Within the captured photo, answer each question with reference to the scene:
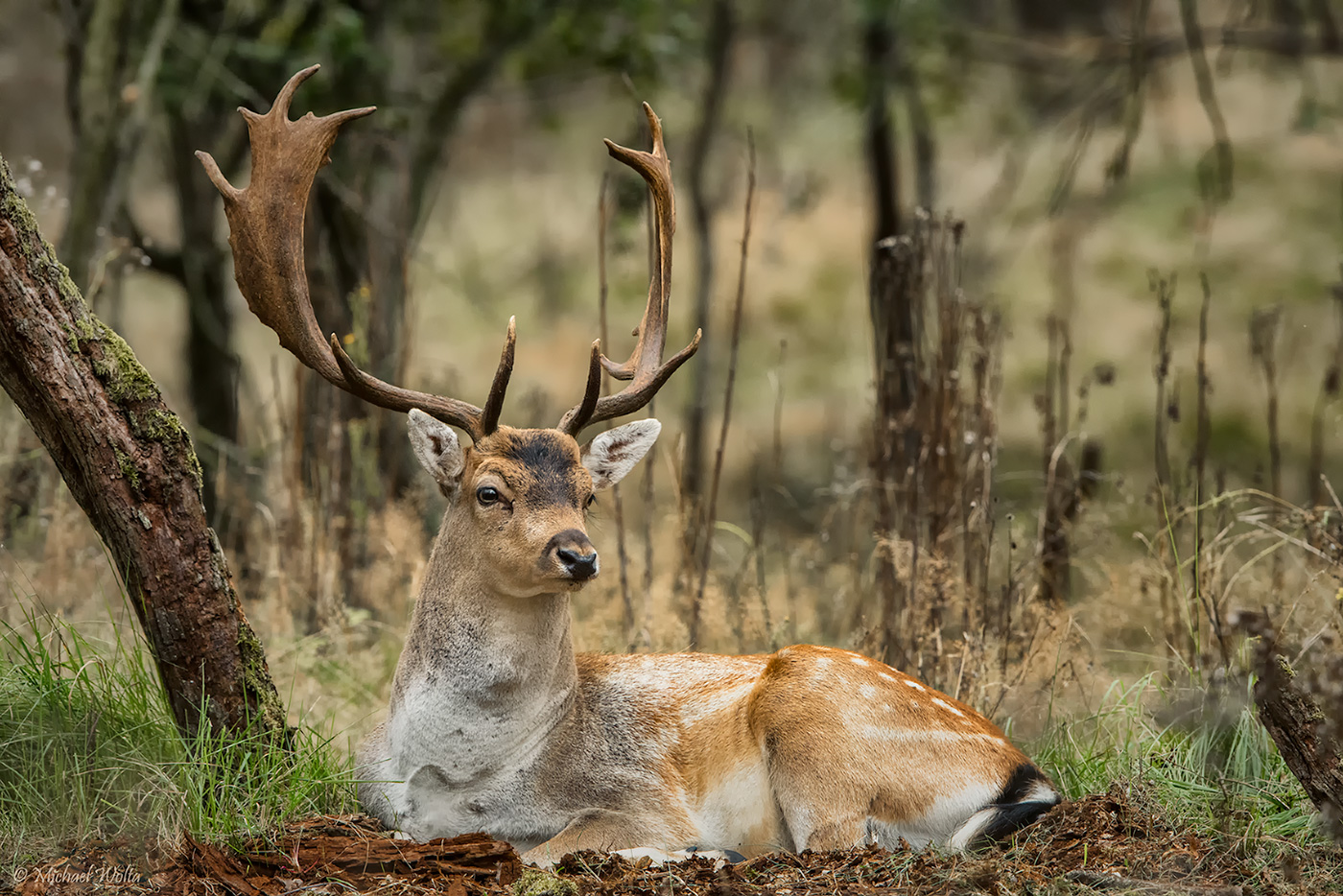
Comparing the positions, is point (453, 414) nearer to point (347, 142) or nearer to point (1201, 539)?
point (1201, 539)

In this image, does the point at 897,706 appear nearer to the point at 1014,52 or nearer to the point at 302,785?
the point at 302,785

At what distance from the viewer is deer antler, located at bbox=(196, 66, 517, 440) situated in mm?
4824

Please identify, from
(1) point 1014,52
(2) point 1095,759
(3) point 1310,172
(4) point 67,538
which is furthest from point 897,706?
Result: (3) point 1310,172

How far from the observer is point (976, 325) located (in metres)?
6.23

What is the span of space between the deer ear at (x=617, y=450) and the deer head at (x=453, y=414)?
0.02 meters

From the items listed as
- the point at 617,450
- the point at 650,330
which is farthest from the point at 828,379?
the point at 617,450

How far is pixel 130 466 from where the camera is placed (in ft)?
14.6

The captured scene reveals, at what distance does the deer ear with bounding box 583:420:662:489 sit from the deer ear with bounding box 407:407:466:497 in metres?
0.50

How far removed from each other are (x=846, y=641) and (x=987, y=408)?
51.6 inches

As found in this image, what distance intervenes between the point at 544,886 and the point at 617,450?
1.79 metres

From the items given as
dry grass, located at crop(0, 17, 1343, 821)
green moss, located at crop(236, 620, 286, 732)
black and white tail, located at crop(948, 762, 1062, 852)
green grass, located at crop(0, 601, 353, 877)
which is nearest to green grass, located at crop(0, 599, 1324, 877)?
green grass, located at crop(0, 601, 353, 877)

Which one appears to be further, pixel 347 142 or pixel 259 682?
pixel 347 142

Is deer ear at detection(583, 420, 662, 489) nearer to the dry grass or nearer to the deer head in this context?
the deer head

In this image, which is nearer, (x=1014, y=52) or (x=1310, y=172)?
(x=1014, y=52)
